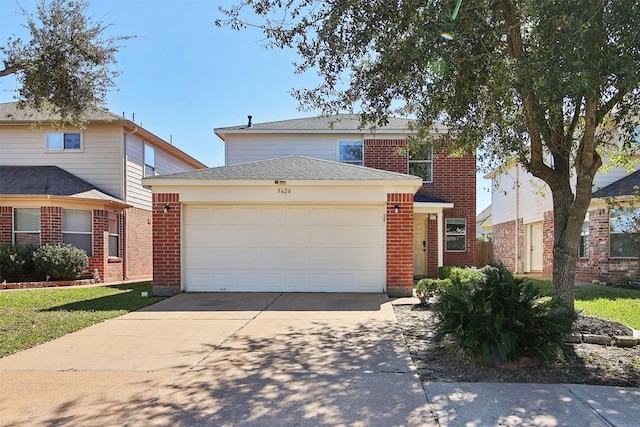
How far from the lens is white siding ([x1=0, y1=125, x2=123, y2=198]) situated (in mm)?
15297

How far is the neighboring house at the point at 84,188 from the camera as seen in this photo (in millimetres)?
13723

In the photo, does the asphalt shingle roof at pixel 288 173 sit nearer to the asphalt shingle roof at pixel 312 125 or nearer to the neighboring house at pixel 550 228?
the neighboring house at pixel 550 228

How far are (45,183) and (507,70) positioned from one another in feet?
46.9

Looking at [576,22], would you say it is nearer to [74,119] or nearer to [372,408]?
[372,408]

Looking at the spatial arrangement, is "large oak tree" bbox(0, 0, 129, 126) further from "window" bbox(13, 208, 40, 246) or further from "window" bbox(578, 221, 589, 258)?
"window" bbox(578, 221, 589, 258)

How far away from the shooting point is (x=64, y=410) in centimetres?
392

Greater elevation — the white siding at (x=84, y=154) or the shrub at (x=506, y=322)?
the white siding at (x=84, y=154)

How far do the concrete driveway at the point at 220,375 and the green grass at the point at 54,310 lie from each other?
40 centimetres

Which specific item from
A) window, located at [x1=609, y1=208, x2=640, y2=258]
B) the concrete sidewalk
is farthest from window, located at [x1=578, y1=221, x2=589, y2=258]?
the concrete sidewalk

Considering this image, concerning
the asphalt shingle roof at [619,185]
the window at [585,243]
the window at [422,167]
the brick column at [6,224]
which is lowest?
the window at [585,243]

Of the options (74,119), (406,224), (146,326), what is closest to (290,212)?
(406,224)

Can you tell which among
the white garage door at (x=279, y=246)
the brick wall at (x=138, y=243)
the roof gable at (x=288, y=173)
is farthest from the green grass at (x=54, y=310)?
Result: the brick wall at (x=138, y=243)

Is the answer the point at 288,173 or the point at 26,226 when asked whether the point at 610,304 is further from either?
the point at 26,226

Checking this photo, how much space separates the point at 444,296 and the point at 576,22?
134 inches
